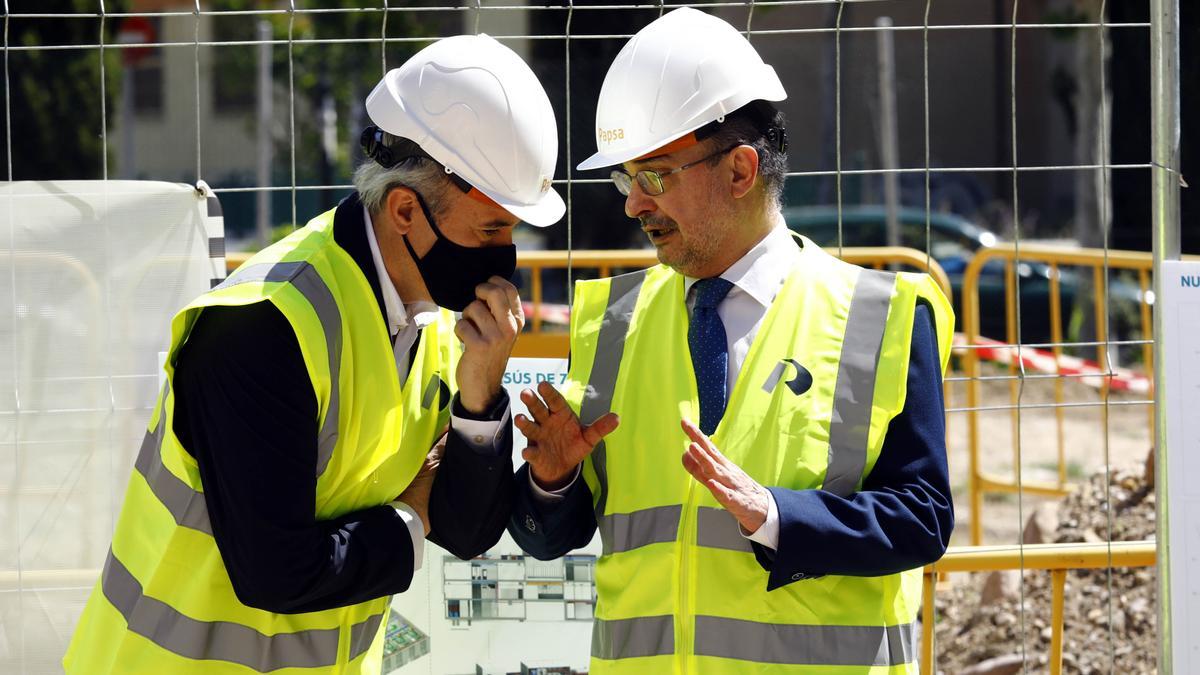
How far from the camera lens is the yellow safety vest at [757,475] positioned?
112 inches

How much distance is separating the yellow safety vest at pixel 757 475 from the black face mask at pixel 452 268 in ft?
1.23

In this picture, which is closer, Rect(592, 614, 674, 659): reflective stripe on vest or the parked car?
Rect(592, 614, 674, 659): reflective stripe on vest

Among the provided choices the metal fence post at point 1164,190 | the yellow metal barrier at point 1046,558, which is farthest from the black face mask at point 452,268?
the yellow metal barrier at point 1046,558

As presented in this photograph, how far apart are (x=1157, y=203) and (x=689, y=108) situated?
3.87ft

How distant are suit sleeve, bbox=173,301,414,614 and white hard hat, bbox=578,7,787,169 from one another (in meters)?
0.91

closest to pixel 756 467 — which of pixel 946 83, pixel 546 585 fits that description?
pixel 546 585

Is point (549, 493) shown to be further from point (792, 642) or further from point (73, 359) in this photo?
point (73, 359)

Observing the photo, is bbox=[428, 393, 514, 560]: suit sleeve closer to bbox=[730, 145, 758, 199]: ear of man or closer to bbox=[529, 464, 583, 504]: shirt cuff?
bbox=[529, 464, 583, 504]: shirt cuff

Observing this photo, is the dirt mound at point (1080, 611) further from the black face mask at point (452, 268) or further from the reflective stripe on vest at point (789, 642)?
the black face mask at point (452, 268)

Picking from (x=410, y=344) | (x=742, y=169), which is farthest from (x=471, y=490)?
(x=742, y=169)

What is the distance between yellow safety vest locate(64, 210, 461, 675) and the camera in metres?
2.60

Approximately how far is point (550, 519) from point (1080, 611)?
429 centimetres

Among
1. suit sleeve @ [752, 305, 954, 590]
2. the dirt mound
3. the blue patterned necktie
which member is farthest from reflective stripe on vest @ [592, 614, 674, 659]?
the dirt mound

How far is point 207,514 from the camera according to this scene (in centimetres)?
261
